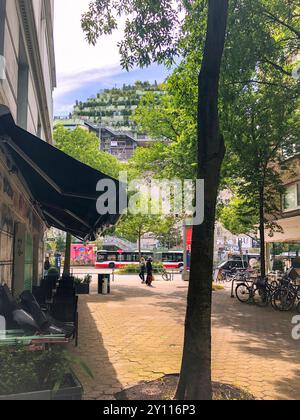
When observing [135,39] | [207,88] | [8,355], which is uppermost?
[135,39]

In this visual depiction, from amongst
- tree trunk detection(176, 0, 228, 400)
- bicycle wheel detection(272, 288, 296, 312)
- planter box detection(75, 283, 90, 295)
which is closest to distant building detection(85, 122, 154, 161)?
planter box detection(75, 283, 90, 295)

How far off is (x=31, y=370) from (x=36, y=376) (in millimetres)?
75

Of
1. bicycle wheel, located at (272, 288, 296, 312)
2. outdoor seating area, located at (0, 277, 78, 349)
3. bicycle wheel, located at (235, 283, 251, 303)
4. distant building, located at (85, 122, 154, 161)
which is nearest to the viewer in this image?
outdoor seating area, located at (0, 277, 78, 349)

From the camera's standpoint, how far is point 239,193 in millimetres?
17422

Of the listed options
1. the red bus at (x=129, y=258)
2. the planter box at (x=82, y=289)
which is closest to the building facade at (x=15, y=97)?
the planter box at (x=82, y=289)

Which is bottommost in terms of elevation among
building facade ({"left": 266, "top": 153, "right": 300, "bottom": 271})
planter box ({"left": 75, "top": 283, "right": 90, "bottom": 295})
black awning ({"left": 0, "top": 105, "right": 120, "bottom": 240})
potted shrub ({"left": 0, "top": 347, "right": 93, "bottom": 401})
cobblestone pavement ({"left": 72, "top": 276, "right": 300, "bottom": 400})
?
cobblestone pavement ({"left": 72, "top": 276, "right": 300, "bottom": 400})

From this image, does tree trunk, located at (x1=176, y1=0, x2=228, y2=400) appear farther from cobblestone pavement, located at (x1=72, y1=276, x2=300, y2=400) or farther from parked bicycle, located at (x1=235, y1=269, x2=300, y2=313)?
parked bicycle, located at (x1=235, y1=269, x2=300, y2=313)

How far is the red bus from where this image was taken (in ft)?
159

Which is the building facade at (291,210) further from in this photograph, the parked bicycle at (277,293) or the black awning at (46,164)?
the black awning at (46,164)

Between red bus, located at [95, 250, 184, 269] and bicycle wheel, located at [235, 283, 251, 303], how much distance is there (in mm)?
30437

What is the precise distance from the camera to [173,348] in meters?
8.28
